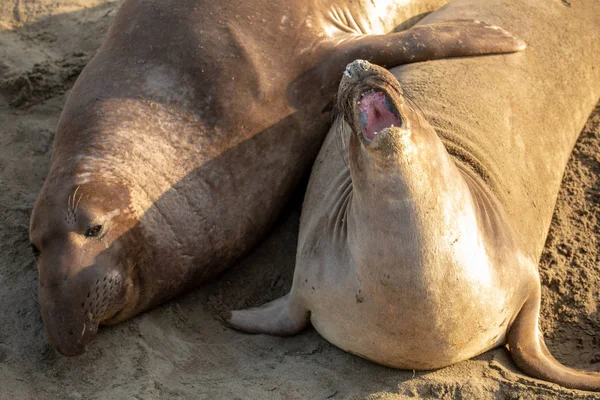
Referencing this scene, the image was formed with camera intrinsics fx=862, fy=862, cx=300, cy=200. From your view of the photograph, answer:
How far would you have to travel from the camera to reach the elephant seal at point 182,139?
4215mm

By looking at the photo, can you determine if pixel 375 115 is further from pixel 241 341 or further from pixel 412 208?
pixel 241 341

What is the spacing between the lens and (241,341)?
14.3ft

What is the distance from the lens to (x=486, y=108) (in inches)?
184

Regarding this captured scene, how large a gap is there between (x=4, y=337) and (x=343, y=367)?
5.53 ft

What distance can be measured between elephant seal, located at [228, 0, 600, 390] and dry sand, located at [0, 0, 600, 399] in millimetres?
109

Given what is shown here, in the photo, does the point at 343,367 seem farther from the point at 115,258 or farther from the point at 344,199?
the point at 115,258

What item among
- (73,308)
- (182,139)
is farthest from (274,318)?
(182,139)

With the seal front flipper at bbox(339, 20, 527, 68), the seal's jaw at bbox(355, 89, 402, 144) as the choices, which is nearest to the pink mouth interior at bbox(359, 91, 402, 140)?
the seal's jaw at bbox(355, 89, 402, 144)

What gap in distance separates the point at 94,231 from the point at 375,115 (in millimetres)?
1638

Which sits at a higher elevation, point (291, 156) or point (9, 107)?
point (291, 156)

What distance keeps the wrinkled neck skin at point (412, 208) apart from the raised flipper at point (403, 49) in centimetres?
149

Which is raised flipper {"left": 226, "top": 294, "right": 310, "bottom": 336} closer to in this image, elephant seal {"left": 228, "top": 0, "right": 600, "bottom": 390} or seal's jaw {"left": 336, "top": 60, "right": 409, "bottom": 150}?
elephant seal {"left": 228, "top": 0, "right": 600, "bottom": 390}

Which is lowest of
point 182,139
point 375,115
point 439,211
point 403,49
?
point 182,139

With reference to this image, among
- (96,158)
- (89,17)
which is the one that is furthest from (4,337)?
(89,17)
